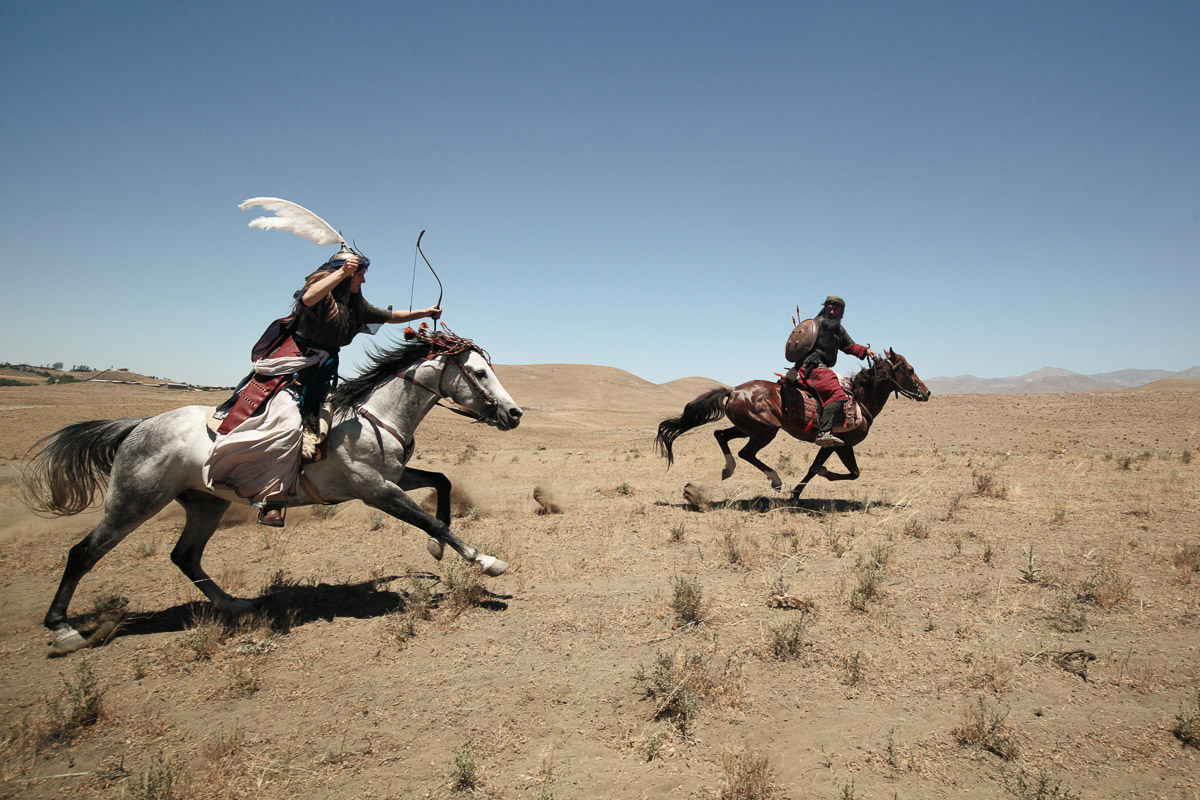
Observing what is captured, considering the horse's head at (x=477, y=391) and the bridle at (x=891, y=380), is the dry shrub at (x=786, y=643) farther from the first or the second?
the bridle at (x=891, y=380)

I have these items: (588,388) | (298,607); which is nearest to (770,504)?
(298,607)

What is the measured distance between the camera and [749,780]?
3043 mm

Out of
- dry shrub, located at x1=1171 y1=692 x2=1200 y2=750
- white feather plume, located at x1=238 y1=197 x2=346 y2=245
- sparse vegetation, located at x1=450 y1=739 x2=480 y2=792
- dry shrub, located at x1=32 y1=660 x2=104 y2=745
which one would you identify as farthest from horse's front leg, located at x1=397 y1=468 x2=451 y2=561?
dry shrub, located at x1=1171 y1=692 x2=1200 y2=750

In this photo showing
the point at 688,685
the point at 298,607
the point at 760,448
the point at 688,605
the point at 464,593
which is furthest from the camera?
the point at 760,448

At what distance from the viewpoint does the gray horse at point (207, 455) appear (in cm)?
496

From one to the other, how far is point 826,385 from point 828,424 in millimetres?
641

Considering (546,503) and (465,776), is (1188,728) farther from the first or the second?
(546,503)

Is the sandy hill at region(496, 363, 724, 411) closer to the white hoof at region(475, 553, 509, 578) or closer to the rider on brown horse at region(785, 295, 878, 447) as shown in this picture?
the rider on brown horse at region(785, 295, 878, 447)

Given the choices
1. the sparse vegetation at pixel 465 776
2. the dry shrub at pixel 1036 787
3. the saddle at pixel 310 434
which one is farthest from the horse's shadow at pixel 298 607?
the dry shrub at pixel 1036 787

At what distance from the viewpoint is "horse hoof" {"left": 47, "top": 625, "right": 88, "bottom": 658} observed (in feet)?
15.8

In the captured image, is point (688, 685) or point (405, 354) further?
point (405, 354)

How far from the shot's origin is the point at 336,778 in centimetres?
327

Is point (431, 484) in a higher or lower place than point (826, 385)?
lower

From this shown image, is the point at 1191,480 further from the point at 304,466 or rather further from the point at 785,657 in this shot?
the point at 304,466
